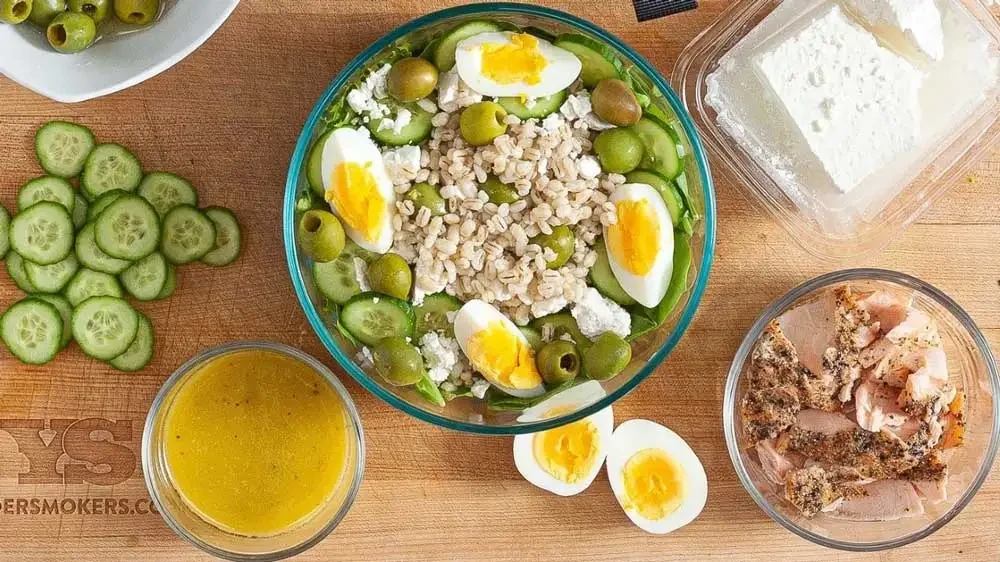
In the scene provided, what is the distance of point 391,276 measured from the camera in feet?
5.47

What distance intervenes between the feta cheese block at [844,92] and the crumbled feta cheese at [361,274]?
0.89m

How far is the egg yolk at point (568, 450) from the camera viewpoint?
1934 mm

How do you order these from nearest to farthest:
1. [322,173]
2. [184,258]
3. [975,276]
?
[322,173]
[184,258]
[975,276]

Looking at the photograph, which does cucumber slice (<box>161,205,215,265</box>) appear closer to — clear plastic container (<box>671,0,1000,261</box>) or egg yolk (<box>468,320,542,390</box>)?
egg yolk (<box>468,320,542,390</box>)

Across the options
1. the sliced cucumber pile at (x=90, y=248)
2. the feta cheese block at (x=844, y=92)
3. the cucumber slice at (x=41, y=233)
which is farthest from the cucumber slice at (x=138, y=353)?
the feta cheese block at (x=844, y=92)

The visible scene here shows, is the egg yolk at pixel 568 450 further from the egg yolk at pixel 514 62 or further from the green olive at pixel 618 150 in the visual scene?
the egg yolk at pixel 514 62

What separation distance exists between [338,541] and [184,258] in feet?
2.28

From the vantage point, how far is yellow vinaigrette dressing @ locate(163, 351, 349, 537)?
1918 mm

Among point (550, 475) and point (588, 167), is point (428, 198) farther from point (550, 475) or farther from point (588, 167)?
point (550, 475)

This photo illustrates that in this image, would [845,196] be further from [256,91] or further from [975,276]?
[256,91]

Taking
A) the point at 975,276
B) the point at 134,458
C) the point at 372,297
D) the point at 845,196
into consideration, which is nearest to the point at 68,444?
the point at 134,458

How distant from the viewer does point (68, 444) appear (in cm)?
196

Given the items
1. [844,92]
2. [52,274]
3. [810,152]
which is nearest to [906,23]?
[844,92]

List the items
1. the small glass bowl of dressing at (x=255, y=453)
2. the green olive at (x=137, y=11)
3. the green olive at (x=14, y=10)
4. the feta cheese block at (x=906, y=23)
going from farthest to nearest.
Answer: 1. the small glass bowl of dressing at (x=255, y=453)
2. the feta cheese block at (x=906, y=23)
3. the green olive at (x=137, y=11)
4. the green olive at (x=14, y=10)
